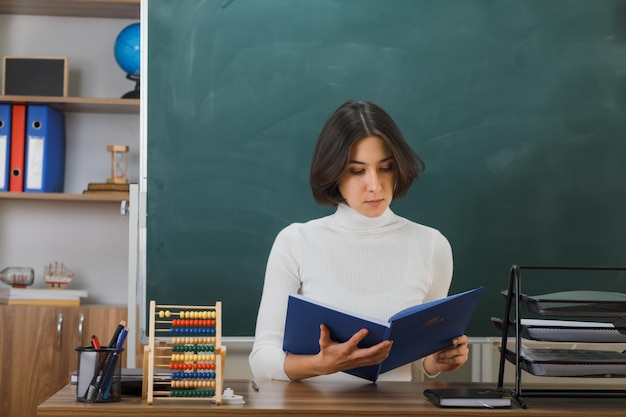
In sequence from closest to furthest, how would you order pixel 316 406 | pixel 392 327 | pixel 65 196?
pixel 316 406 → pixel 392 327 → pixel 65 196

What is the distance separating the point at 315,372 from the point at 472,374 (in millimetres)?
1223

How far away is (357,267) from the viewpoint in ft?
7.49

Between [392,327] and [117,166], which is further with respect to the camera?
[117,166]

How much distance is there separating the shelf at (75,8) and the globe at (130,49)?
4.1 inches

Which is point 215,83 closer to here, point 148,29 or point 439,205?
point 148,29

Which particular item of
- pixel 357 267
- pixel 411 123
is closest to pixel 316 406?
pixel 357 267

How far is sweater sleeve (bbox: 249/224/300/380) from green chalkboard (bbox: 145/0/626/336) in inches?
26.4

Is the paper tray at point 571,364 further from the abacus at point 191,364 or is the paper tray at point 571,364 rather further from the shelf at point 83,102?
the shelf at point 83,102

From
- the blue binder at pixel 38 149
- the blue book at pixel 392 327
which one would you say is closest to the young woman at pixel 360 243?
the blue book at pixel 392 327

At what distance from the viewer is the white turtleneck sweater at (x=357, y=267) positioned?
2.20 metres

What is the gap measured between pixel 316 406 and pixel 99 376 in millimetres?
418

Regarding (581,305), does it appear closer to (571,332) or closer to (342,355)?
(571,332)

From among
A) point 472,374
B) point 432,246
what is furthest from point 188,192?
point 472,374

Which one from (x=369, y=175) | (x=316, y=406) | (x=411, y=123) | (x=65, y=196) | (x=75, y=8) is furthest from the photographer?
(x=75, y=8)
